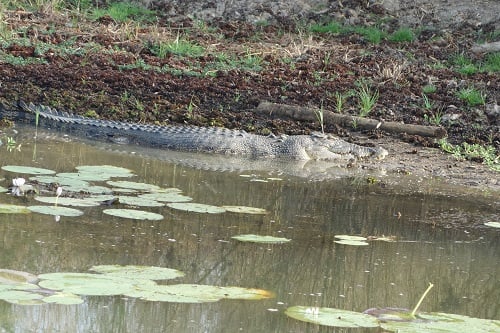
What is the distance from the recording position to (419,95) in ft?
37.1

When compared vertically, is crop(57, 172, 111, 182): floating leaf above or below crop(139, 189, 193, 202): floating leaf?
above

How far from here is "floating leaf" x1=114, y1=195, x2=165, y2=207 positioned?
20.4 feet

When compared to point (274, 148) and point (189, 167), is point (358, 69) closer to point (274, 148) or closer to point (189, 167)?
point (274, 148)

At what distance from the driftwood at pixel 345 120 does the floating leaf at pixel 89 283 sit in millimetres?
5991

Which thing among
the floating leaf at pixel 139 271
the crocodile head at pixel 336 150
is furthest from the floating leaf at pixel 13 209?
the crocodile head at pixel 336 150

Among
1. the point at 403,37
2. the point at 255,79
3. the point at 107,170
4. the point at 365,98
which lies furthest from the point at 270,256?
the point at 403,37

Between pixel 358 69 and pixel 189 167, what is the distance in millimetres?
4792

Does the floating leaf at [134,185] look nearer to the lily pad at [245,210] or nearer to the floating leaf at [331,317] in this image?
the lily pad at [245,210]

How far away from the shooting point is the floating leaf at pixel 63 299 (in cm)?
406

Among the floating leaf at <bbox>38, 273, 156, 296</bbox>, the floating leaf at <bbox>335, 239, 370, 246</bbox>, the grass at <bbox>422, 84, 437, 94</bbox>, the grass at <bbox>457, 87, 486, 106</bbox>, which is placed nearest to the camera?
the floating leaf at <bbox>38, 273, 156, 296</bbox>

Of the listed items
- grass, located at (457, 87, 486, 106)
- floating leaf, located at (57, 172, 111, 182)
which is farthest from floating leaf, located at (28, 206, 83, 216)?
grass, located at (457, 87, 486, 106)

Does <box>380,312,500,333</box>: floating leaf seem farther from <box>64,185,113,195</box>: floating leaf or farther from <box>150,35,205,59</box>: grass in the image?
<box>150,35,205,59</box>: grass

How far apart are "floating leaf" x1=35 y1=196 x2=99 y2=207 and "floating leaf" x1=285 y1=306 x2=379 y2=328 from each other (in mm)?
2149

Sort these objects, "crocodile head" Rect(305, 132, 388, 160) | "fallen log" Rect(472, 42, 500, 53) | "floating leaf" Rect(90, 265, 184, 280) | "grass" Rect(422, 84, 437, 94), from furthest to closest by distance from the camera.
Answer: "fallen log" Rect(472, 42, 500, 53)
"grass" Rect(422, 84, 437, 94)
"crocodile head" Rect(305, 132, 388, 160)
"floating leaf" Rect(90, 265, 184, 280)
